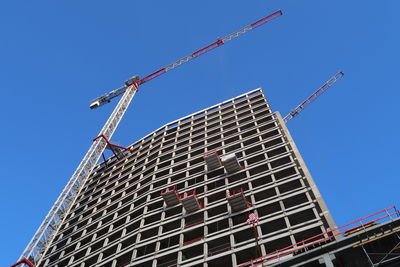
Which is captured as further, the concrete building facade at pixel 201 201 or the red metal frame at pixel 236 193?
the red metal frame at pixel 236 193

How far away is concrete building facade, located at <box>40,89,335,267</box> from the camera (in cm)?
3412

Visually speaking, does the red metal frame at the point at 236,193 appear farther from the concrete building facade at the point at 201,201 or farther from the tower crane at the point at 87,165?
the tower crane at the point at 87,165

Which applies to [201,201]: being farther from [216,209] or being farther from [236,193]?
[236,193]

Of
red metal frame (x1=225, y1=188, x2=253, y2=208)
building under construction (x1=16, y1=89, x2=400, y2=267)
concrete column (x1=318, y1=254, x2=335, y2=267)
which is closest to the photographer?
concrete column (x1=318, y1=254, x2=335, y2=267)

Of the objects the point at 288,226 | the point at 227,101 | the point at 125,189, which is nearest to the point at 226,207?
the point at 288,226

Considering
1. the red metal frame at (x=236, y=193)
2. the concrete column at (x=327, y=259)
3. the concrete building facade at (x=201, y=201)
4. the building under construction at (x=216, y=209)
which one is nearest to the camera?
the concrete column at (x=327, y=259)

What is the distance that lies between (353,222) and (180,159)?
31606mm

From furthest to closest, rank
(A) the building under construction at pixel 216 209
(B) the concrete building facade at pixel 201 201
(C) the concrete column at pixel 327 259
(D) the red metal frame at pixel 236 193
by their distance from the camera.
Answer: (D) the red metal frame at pixel 236 193, (B) the concrete building facade at pixel 201 201, (A) the building under construction at pixel 216 209, (C) the concrete column at pixel 327 259

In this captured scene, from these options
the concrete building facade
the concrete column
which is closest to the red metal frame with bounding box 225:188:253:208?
the concrete building facade

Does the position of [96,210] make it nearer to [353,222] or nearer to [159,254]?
[159,254]

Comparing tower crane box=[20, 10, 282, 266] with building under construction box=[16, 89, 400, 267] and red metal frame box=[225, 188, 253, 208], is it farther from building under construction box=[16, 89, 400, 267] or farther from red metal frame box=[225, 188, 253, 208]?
red metal frame box=[225, 188, 253, 208]

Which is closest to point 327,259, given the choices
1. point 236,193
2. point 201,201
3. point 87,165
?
point 236,193

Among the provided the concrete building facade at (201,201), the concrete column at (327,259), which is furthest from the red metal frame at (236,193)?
the concrete column at (327,259)

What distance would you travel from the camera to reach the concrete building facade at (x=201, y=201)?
34.1 m
